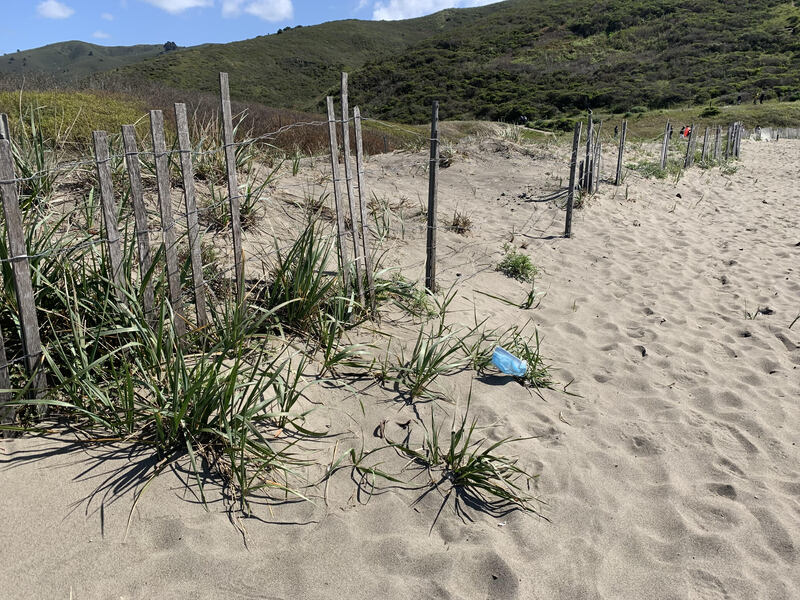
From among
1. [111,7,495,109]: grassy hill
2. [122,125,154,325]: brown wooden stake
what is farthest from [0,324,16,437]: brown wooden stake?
[111,7,495,109]: grassy hill

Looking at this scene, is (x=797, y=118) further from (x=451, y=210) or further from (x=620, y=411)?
(x=620, y=411)

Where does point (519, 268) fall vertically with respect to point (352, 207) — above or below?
below

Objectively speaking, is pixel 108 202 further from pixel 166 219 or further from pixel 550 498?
pixel 550 498

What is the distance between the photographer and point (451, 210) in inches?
303

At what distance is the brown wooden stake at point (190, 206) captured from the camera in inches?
115

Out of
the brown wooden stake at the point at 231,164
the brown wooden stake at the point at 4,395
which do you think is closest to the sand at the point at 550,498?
the brown wooden stake at the point at 4,395

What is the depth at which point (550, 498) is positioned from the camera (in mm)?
2678

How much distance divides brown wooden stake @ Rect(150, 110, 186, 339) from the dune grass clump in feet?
11.8

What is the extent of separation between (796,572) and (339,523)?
1878mm

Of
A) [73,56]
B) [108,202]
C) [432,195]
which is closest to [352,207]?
[432,195]

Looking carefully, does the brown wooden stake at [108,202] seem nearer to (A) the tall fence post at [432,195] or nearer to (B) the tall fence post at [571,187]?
(A) the tall fence post at [432,195]

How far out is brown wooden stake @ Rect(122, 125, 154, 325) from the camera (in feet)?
8.79

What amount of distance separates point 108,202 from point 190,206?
50 centimetres

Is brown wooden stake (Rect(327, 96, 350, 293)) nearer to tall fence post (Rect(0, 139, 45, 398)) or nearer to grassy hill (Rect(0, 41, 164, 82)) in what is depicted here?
tall fence post (Rect(0, 139, 45, 398))
